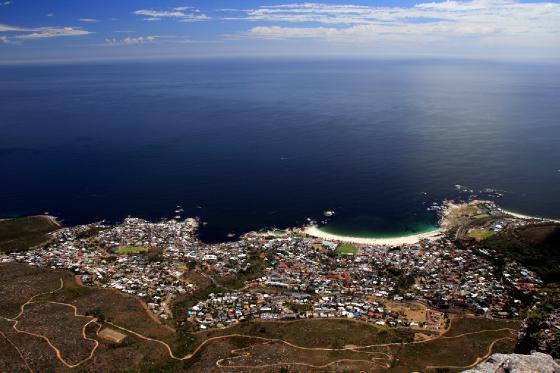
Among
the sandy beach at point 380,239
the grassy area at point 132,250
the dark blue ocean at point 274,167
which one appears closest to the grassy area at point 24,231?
the dark blue ocean at point 274,167

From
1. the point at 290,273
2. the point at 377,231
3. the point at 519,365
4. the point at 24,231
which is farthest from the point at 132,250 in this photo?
the point at 519,365

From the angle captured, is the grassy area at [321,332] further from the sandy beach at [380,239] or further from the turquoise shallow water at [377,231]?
the turquoise shallow water at [377,231]

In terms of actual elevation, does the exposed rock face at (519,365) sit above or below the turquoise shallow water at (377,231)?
above

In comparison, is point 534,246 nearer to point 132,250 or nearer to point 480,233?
point 480,233

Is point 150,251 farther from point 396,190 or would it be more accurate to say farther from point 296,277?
point 396,190

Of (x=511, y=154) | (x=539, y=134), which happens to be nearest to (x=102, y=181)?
(x=511, y=154)
